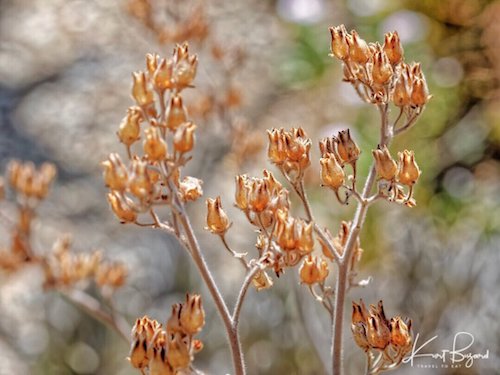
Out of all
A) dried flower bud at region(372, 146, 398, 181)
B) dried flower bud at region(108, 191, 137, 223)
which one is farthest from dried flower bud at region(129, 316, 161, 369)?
dried flower bud at region(372, 146, 398, 181)

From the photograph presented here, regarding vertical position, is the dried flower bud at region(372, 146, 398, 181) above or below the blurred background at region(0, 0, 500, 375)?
below

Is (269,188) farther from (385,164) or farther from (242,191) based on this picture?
(385,164)

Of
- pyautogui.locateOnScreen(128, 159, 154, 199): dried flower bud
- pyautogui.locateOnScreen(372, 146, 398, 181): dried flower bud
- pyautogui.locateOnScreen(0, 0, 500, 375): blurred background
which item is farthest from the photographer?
pyautogui.locateOnScreen(0, 0, 500, 375): blurred background

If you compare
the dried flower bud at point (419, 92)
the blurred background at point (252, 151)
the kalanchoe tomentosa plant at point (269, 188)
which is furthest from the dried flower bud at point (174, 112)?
the blurred background at point (252, 151)

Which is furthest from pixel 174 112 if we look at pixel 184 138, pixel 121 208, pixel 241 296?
pixel 241 296

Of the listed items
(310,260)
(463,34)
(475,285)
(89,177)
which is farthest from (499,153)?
(310,260)

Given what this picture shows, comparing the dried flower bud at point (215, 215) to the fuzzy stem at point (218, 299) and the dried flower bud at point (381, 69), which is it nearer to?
the fuzzy stem at point (218, 299)

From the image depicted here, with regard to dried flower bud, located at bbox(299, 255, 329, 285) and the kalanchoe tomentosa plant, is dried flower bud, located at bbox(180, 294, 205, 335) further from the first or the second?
dried flower bud, located at bbox(299, 255, 329, 285)

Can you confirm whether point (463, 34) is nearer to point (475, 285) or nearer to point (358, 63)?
point (475, 285)
